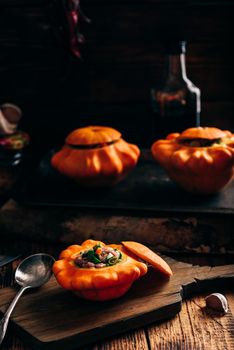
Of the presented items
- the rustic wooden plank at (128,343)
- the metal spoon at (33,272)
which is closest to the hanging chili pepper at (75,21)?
the metal spoon at (33,272)

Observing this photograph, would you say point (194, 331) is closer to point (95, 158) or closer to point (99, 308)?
point (99, 308)

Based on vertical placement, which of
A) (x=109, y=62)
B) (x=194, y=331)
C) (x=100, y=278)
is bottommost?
(x=194, y=331)

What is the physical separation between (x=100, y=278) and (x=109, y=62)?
40.6 inches

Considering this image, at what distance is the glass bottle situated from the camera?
1827 millimetres

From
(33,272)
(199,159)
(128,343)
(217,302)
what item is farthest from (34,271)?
(199,159)

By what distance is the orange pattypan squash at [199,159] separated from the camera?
153 cm

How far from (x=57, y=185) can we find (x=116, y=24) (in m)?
0.60

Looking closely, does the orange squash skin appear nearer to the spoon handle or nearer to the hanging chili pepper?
the spoon handle

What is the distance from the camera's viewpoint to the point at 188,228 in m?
1.51

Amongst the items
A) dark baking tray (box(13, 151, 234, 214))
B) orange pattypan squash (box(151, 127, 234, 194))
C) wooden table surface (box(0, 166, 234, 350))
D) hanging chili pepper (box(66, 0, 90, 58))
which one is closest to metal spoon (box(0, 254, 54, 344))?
wooden table surface (box(0, 166, 234, 350))

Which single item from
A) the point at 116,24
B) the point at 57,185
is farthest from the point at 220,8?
the point at 57,185

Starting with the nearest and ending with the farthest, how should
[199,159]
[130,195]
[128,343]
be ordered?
[128,343], [199,159], [130,195]

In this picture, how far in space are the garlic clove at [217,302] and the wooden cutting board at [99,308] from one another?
55 mm

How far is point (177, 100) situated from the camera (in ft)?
5.99
